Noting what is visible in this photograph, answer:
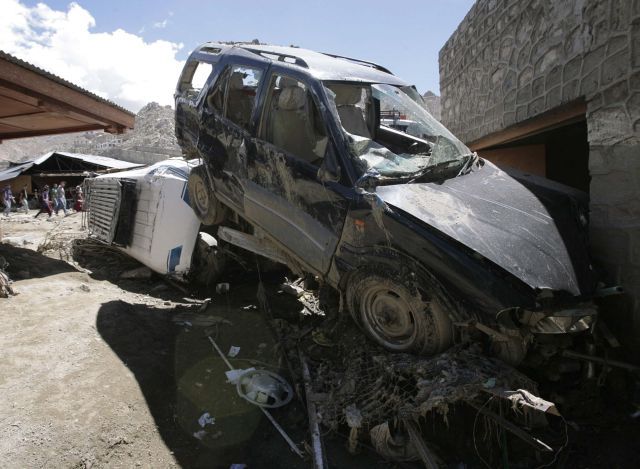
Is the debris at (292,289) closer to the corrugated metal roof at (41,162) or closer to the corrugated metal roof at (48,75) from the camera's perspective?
the corrugated metal roof at (48,75)

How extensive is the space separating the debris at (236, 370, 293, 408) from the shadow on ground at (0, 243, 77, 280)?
13.8ft

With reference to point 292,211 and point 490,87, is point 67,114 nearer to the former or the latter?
point 292,211

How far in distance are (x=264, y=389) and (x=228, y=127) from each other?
2.54 metres

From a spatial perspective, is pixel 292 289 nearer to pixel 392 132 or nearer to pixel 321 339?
pixel 321 339

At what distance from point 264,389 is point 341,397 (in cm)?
80

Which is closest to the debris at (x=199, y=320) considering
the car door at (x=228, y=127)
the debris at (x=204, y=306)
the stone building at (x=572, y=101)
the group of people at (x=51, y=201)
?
the debris at (x=204, y=306)

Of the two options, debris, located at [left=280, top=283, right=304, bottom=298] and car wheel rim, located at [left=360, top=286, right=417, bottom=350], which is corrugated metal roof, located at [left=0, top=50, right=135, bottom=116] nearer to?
debris, located at [left=280, top=283, right=304, bottom=298]

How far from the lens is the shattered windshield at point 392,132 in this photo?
3215mm

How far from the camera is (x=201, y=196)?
508 cm

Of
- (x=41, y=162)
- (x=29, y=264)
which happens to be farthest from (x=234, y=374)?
(x=41, y=162)

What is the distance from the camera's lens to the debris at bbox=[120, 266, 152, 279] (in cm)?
652

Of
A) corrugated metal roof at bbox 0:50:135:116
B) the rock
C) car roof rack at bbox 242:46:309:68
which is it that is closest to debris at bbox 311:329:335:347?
car roof rack at bbox 242:46:309:68

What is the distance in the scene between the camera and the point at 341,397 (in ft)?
9.27

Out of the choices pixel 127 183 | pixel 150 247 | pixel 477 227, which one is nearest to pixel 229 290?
pixel 150 247
